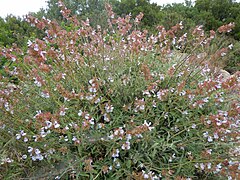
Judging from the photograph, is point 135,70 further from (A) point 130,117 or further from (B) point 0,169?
(B) point 0,169

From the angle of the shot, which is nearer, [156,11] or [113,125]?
[113,125]

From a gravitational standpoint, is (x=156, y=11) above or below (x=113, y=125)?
above

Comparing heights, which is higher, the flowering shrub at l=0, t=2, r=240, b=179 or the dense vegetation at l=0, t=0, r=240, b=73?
the dense vegetation at l=0, t=0, r=240, b=73

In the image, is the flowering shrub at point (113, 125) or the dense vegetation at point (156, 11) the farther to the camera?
the dense vegetation at point (156, 11)

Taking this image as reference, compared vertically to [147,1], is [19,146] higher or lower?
lower

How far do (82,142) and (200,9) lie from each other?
950 cm

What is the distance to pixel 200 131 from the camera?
2.22m

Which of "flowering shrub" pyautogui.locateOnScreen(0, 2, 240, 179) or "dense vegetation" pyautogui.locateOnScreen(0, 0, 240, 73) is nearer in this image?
"flowering shrub" pyautogui.locateOnScreen(0, 2, 240, 179)

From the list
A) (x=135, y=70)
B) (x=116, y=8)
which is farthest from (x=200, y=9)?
(x=135, y=70)

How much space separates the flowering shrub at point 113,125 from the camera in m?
2.05

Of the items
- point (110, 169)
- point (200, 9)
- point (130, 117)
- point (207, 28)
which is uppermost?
point (200, 9)

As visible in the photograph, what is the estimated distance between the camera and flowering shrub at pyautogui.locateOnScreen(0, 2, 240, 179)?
6.73ft

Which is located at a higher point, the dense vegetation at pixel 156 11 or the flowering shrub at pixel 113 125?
the dense vegetation at pixel 156 11

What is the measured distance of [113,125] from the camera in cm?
224
